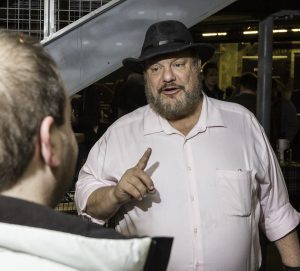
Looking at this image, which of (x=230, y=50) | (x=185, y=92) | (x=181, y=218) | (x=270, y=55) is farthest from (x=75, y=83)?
(x=230, y=50)

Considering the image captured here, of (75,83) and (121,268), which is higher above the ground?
(75,83)

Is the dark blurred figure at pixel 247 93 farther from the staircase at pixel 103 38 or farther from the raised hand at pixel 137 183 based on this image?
the raised hand at pixel 137 183

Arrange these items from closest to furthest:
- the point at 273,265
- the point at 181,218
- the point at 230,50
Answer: the point at 181,218 → the point at 273,265 → the point at 230,50

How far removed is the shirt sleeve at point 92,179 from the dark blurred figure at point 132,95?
3.21 m

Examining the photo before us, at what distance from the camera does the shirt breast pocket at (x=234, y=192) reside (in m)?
2.67

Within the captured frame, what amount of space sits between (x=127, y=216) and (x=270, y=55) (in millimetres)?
2832

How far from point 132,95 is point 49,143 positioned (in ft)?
16.4

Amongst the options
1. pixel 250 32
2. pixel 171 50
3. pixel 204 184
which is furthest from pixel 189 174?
pixel 250 32

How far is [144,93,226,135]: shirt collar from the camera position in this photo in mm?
2834

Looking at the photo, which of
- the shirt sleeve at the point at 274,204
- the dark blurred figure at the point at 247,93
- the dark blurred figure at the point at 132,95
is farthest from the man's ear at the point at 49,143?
the dark blurred figure at the point at 247,93

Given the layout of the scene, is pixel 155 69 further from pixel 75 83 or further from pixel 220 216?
pixel 75 83

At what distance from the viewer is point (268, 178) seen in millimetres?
2818

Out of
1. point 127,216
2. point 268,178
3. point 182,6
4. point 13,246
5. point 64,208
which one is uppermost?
point 182,6

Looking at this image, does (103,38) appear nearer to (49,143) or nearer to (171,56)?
(171,56)
